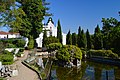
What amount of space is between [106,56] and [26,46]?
18.6m

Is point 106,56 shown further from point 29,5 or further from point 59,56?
point 29,5

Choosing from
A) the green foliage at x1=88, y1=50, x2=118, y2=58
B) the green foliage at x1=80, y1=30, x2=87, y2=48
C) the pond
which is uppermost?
the green foliage at x1=80, y1=30, x2=87, y2=48

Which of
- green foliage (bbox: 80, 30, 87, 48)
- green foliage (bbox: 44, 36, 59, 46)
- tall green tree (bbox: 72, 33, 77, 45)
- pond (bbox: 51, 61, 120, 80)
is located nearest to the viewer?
pond (bbox: 51, 61, 120, 80)

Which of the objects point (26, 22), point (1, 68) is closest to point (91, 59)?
point (26, 22)

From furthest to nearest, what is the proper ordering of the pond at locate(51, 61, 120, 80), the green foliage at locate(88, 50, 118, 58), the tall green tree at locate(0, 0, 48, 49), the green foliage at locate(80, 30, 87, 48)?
the green foliage at locate(80, 30, 87, 48)
the tall green tree at locate(0, 0, 48, 49)
the green foliage at locate(88, 50, 118, 58)
the pond at locate(51, 61, 120, 80)

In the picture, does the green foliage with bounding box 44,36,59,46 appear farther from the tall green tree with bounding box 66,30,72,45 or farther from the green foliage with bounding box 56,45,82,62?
the green foliage with bounding box 56,45,82,62

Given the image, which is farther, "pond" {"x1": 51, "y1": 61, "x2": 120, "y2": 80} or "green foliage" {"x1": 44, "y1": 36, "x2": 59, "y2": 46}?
"green foliage" {"x1": 44, "y1": 36, "x2": 59, "y2": 46}

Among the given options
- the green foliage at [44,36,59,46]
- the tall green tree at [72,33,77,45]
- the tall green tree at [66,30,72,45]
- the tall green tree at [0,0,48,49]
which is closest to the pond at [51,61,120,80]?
the tall green tree at [0,0,48,49]

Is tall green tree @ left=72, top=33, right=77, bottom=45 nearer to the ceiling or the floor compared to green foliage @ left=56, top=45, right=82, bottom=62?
nearer to the ceiling

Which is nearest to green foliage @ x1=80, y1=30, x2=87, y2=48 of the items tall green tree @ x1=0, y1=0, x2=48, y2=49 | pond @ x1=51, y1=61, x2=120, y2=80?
tall green tree @ x1=0, y1=0, x2=48, y2=49

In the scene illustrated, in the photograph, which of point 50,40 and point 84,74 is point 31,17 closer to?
point 50,40

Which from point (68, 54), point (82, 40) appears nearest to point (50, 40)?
point (82, 40)

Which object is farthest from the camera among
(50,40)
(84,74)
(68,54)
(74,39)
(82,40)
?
(74,39)

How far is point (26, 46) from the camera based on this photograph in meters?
52.6
